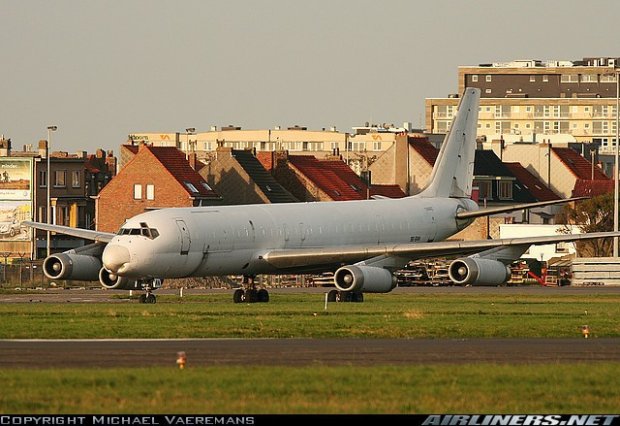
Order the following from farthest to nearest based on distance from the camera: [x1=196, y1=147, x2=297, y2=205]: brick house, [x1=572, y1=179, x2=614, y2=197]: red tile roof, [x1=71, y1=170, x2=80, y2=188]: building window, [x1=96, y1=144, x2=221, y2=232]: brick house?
[x1=572, y1=179, x2=614, y2=197]: red tile roof, [x1=71, y1=170, x2=80, y2=188]: building window, [x1=196, y1=147, x2=297, y2=205]: brick house, [x1=96, y1=144, x2=221, y2=232]: brick house

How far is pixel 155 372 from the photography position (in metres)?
26.0

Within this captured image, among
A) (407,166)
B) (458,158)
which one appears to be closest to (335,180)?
(407,166)

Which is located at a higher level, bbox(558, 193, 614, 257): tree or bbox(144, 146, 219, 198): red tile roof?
bbox(144, 146, 219, 198): red tile roof

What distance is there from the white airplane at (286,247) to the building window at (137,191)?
45.6 meters

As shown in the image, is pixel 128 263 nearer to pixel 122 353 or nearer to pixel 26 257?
pixel 122 353

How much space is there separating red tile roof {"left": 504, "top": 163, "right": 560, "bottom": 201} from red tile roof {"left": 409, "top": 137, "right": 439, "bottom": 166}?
11.0 metres

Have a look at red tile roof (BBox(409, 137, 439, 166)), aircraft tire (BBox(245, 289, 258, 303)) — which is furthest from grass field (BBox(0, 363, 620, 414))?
red tile roof (BBox(409, 137, 439, 166))

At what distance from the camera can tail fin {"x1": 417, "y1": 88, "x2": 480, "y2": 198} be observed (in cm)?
7081

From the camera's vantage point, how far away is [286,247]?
6056cm

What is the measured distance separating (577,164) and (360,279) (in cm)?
10002

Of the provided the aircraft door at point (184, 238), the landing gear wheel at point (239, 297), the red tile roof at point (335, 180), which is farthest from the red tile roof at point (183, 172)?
the aircraft door at point (184, 238)

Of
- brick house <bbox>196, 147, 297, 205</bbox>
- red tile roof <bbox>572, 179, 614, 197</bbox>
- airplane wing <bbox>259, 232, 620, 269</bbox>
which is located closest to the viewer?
airplane wing <bbox>259, 232, 620, 269</bbox>

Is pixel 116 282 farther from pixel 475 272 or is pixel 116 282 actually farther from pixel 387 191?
pixel 387 191

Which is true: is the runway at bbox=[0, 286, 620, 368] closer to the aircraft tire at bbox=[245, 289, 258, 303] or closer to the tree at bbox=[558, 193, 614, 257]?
the aircraft tire at bbox=[245, 289, 258, 303]
